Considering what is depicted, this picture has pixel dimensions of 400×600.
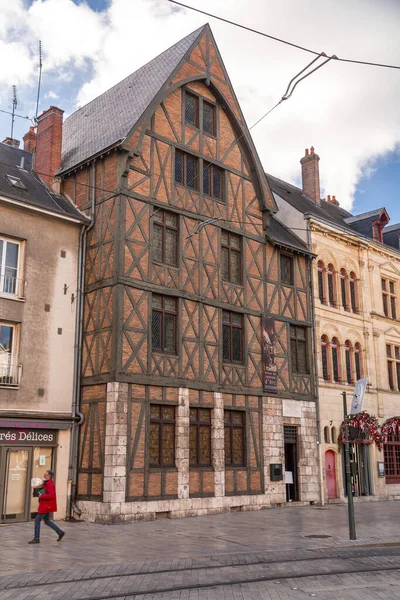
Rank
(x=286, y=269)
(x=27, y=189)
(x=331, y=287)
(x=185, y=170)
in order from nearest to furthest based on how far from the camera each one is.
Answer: (x=27, y=189), (x=185, y=170), (x=286, y=269), (x=331, y=287)

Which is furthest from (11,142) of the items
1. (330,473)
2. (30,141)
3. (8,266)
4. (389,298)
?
(389,298)

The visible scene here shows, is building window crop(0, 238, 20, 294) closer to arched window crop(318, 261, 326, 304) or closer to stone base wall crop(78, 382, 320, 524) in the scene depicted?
stone base wall crop(78, 382, 320, 524)

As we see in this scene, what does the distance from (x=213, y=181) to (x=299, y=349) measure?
7336 millimetres

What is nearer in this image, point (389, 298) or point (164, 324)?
point (164, 324)

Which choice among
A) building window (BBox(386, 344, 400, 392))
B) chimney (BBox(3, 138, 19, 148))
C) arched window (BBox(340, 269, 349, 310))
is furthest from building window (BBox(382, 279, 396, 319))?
chimney (BBox(3, 138, 19, 148))

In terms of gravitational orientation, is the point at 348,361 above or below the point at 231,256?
below

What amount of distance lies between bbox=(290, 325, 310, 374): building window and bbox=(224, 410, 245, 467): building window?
381cm

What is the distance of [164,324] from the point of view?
766 inches

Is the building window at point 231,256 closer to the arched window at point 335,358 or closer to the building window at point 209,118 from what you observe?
the building window at point 209,118

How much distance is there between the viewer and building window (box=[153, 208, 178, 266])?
1984 cm

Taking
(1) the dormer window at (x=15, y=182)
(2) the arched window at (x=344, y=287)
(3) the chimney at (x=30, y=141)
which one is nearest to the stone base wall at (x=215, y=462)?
(2) the arched window at (x=344, y=287)

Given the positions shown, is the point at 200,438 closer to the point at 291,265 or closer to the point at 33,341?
the point at 33,341

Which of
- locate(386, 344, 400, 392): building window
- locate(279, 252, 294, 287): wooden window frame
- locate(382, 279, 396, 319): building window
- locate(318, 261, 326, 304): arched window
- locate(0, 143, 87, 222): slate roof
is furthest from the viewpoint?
locate(382, 279, 396, 319): building window

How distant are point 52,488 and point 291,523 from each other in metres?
6.86
